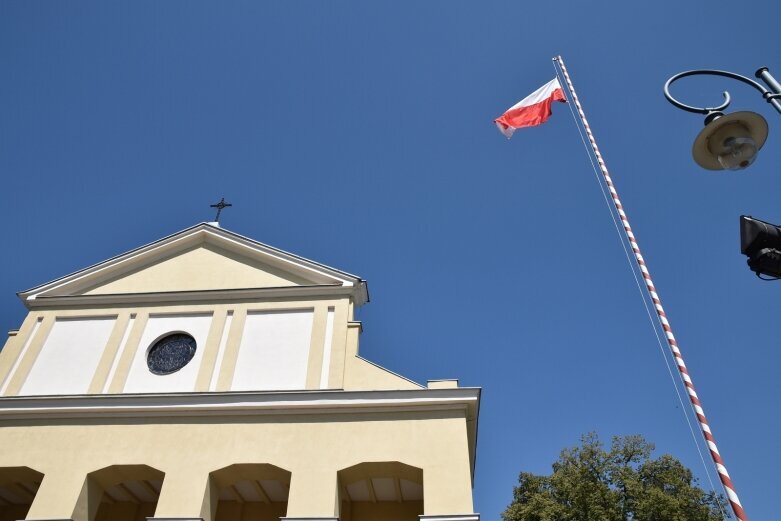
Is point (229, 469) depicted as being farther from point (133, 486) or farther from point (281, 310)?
point (281, 310)

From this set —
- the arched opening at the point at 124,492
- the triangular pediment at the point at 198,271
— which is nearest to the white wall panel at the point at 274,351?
the triangular pediment at the point at 198,271

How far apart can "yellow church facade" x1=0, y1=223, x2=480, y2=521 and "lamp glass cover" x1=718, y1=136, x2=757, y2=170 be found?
7.83m

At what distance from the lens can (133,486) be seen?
1409cm

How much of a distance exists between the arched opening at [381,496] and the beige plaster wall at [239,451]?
0.66 m

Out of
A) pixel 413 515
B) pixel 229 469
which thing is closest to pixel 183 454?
pixel 229 469

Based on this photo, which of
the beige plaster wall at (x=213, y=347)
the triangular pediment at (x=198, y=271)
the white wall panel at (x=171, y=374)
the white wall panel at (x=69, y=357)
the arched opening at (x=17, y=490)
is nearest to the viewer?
the arched opening at (x=17, y=490)

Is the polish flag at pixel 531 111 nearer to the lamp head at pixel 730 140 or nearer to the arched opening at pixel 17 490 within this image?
the lamp head at pixel 730 140

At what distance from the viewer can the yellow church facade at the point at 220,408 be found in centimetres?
1252

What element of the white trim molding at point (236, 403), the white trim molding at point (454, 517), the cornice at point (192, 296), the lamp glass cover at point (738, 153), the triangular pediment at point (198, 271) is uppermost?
the triangular pediment at point (198, 271)

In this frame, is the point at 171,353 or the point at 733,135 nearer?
the point at 733,135

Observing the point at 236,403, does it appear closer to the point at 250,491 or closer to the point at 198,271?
the point at 250,491

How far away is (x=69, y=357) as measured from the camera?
15.6 meters

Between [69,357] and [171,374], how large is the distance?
3.02 meters

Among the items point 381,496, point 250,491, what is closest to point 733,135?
point 381,496
